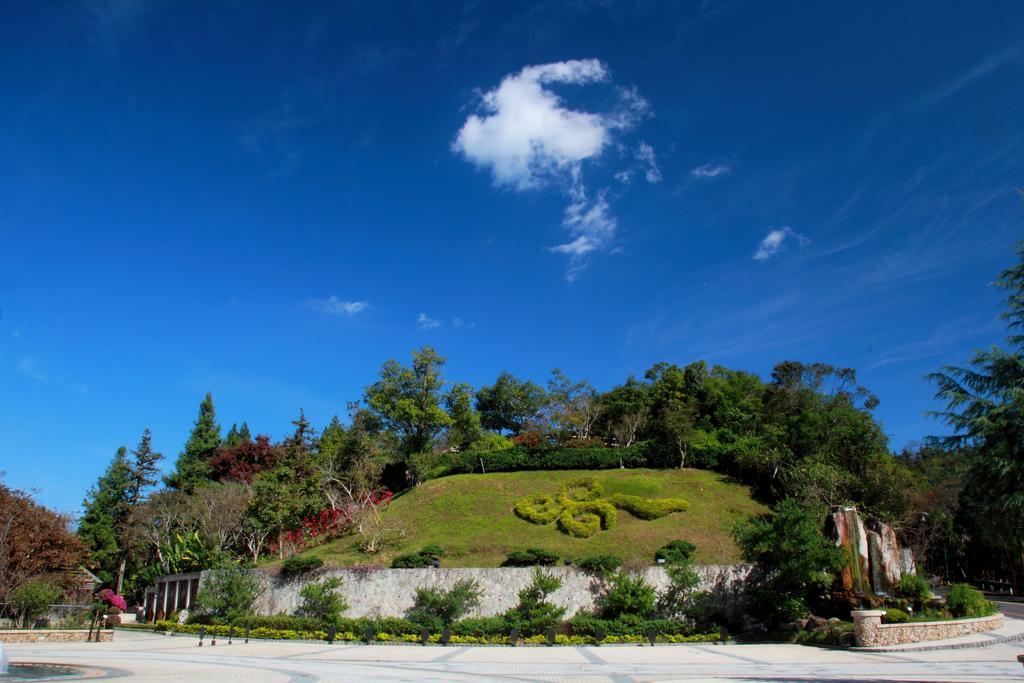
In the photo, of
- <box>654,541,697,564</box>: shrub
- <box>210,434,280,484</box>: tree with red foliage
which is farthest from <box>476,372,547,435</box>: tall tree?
<box>654,541,697,564</box>: shrub

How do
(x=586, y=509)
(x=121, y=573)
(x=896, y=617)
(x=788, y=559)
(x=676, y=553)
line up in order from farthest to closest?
(x=121, y=573)
(x=586, y=509)
(x=676, y=553)
(x=788, y=559)
(x=896, y=617)

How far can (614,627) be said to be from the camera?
23.6 metres

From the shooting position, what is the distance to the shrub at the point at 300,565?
28234 millimetres

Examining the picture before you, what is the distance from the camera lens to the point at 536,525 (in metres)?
35.2

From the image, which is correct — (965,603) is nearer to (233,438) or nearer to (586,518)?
(586,518)

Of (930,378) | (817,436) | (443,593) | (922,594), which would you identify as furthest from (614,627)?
(817,436)

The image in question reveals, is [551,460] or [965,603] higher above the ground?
[551,460]

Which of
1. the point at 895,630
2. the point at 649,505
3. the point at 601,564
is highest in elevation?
the point at 649,505

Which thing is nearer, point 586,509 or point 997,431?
point 997,431

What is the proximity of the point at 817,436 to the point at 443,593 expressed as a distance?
1038 inches

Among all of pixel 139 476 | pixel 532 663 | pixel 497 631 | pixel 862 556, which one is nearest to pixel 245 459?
pixel 139 476

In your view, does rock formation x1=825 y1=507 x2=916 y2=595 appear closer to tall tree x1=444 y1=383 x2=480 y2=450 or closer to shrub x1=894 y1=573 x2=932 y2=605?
shrub x1=894 y1=573 x2=932 y2=605

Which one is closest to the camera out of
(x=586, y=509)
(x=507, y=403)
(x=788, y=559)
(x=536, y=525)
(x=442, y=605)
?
(x=788, y=559)

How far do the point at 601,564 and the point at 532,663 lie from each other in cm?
1029
